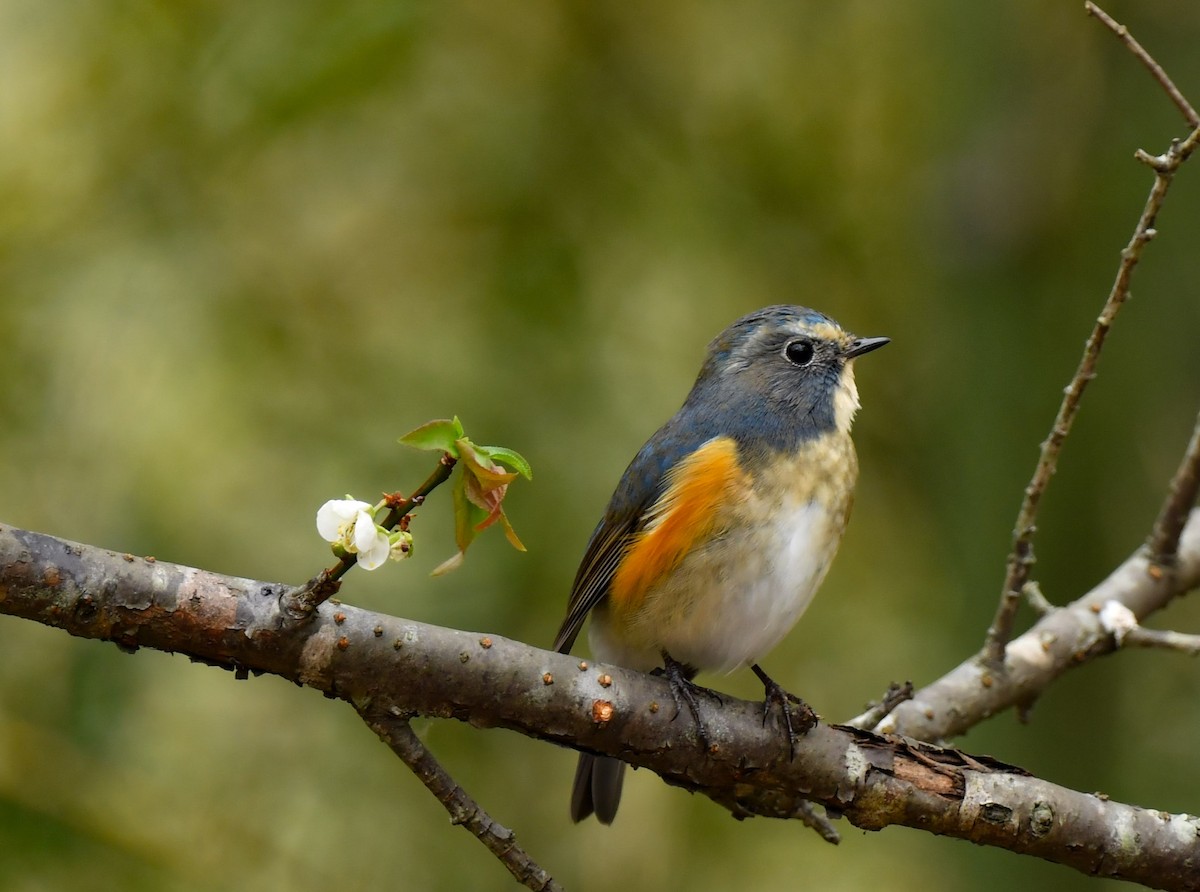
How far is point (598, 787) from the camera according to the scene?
143 inches

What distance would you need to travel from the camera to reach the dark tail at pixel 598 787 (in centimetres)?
361

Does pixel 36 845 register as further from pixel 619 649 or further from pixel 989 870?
pixel 989 870

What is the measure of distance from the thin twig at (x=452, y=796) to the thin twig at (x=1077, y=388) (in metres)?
1.50

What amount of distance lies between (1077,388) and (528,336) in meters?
2.23

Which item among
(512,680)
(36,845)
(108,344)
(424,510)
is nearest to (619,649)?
(424,510)

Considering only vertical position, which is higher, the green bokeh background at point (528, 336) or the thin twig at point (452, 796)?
the green bokeh background at point (528, 336)

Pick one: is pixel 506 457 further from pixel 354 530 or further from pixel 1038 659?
pixel 1038 659

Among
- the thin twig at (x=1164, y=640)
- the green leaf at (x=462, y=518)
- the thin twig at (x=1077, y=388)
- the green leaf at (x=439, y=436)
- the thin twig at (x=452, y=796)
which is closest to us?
the green leaf at (x=439, y=436)

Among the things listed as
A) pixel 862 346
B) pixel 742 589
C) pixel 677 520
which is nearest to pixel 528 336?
pixel 862 346

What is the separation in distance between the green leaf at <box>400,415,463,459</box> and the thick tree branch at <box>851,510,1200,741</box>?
1.74 meters

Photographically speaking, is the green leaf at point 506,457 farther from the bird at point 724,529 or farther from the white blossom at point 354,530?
the bird at point 724,529

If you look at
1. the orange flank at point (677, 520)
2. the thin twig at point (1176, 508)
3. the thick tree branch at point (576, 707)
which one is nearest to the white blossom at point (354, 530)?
the thick tree branch at point (576, 707)

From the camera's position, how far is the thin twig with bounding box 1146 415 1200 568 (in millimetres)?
3469

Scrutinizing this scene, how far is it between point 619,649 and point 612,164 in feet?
7.84
